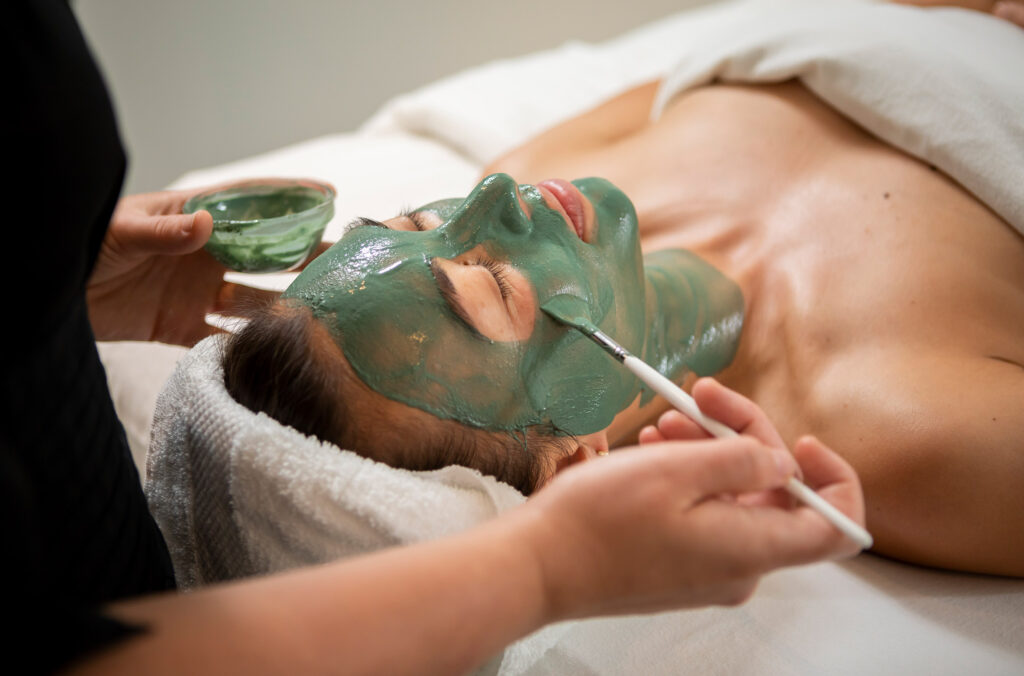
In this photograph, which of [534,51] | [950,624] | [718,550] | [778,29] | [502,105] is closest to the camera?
[718,550]

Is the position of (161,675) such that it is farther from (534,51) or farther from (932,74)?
(534,51)

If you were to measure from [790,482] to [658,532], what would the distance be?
0.42ft

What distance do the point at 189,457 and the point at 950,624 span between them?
87 centimetres

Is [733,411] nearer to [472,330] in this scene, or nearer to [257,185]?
[472,330]

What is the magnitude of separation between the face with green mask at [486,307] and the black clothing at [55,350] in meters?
0.27

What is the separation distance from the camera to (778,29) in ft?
4.76

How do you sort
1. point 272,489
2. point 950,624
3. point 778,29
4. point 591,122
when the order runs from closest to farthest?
point 272,489 < point 950,624 < point 778,29 < point 591,122

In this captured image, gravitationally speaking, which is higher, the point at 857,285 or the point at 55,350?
the point at 55,350

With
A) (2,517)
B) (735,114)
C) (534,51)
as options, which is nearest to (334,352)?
(2,517)

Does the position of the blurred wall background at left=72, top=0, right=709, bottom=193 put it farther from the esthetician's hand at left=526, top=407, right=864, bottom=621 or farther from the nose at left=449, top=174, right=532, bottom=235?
the esthetician's hand at left=526, top=407, right=864, bottom=621

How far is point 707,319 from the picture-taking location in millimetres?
1186

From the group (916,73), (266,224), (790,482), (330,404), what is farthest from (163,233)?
(916,73)

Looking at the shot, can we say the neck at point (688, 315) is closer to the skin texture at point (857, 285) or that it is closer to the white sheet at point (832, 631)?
the skin texture at point (857, 285)

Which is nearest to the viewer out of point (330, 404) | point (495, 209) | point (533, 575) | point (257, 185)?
point (533, 575)
